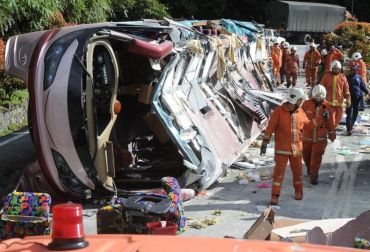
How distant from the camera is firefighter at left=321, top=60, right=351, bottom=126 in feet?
36.7

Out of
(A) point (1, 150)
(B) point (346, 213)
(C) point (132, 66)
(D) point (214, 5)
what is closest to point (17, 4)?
(A) point (1, 150)

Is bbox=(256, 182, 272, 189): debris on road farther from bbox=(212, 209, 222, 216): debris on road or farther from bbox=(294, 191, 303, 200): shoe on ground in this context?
bbox=(212, 209, 222, 216): debris on road

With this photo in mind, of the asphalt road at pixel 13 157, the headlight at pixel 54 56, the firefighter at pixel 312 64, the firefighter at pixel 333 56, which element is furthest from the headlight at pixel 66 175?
the firefighter at pixel 312 64

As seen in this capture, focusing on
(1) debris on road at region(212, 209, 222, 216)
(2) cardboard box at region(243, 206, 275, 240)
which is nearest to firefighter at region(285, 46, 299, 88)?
(1) debris on road at region(212, 209, 222, 216)

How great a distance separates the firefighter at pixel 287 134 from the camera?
7.62 meters

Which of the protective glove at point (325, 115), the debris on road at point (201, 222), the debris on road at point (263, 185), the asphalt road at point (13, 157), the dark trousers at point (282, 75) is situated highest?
the protective glove at point (325, 115)

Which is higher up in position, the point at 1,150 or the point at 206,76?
the point at 206,76

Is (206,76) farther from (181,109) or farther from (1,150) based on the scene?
(1,150)

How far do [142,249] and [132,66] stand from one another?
6.79 metres

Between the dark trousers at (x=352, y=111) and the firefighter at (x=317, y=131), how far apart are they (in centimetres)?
386

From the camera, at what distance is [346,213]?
728 centimetres

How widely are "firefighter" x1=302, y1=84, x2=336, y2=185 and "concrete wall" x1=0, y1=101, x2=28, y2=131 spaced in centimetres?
707

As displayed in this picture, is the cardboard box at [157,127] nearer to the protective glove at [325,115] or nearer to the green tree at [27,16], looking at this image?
the protective glove at [325,115]

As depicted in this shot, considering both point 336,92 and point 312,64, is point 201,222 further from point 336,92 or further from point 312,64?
point 312,64
